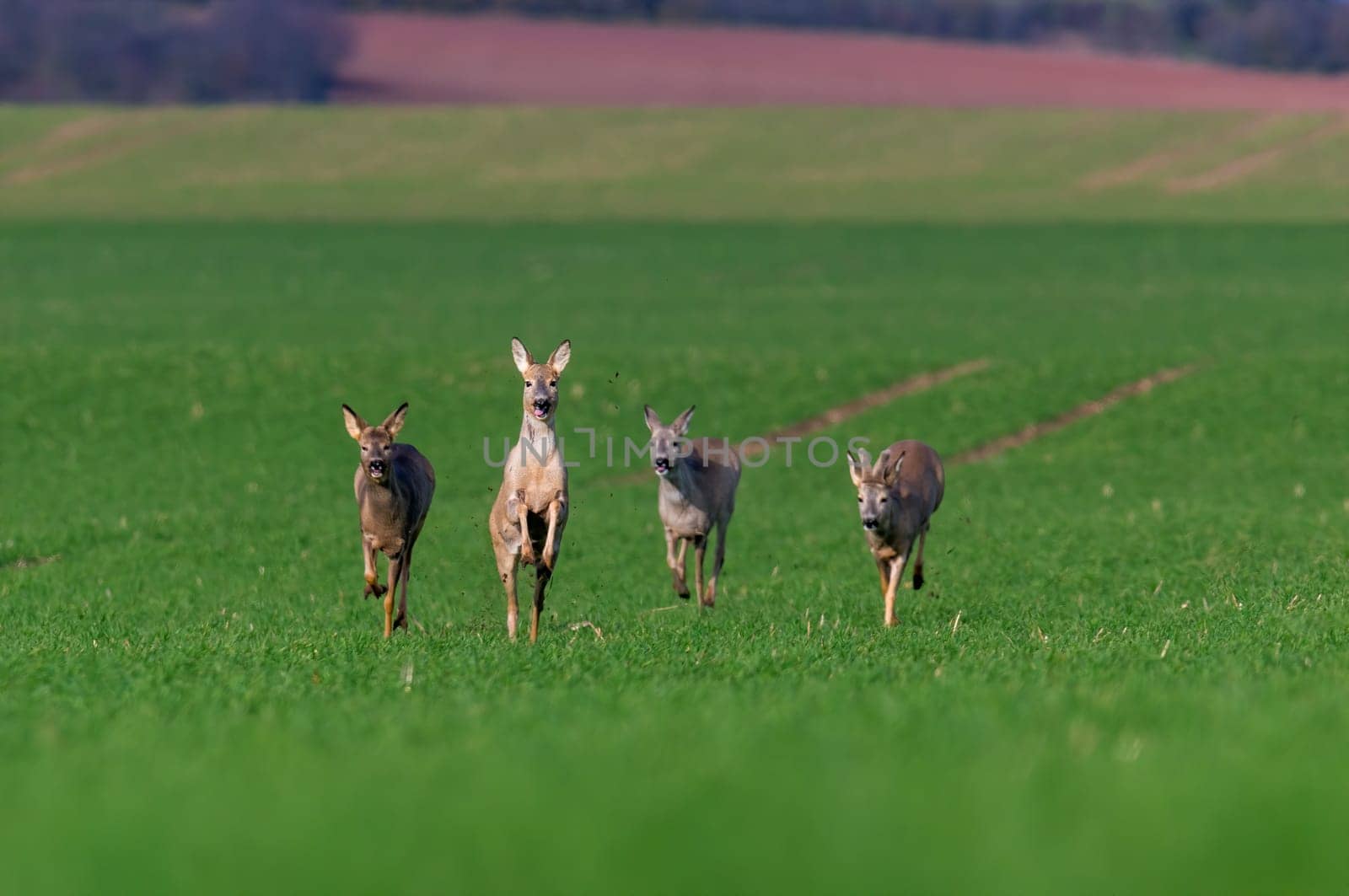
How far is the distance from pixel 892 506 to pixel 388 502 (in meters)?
4.77

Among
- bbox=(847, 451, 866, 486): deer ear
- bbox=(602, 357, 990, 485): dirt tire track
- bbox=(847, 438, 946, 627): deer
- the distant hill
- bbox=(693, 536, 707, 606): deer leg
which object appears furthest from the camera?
the distant hill

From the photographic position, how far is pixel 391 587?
1584 centimetres

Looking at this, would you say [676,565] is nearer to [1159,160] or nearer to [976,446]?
[976,446]

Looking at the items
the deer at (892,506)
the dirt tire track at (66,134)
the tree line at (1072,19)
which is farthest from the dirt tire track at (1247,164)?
the deer at (892,506)

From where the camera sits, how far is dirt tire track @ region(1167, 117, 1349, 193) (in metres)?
91.5

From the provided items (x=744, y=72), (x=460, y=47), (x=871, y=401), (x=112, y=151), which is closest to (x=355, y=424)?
(x=871, y=401)

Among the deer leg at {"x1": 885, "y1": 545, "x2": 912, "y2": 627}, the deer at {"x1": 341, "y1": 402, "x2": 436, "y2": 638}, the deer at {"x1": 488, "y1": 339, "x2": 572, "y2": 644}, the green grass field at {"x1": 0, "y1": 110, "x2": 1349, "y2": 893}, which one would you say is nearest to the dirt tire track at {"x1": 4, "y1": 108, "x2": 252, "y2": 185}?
the green grass field at {"x1": 0, "y1": 110, "x2": 1349, "y2": 893}

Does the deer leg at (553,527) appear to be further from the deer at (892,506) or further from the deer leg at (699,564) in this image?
the deer leg at (699,564)

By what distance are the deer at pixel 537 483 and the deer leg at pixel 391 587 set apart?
1036mm

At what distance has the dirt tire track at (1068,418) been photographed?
35781mm

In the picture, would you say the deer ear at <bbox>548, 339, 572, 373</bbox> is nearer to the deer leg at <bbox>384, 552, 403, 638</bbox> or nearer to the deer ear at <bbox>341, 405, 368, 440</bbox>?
the deer ear at <bbox>341, 405, 368, 440</bbox>

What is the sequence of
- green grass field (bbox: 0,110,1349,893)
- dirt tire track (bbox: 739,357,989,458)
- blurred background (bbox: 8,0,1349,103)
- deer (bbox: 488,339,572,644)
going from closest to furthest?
green grass field (bbox: 0,110,1349,893)
deer (bbox: 488,339,572,644)
dirt tire track (bbox: 739,357,989,458)
blurred background (bbox: 8,0,1349,103)

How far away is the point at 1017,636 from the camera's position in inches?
587

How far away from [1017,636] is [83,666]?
281 inches
